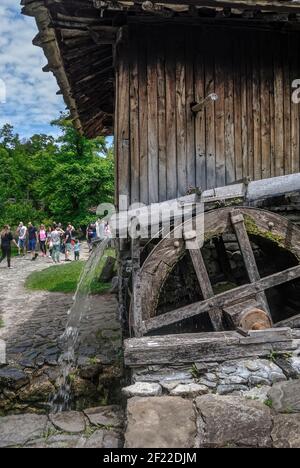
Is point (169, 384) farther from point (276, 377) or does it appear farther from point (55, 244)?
point (55, 244)

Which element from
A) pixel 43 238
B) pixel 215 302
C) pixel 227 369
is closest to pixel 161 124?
pixel 215 302

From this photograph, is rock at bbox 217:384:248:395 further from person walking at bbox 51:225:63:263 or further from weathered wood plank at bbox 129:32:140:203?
person walking at bbox 51:225:63:263

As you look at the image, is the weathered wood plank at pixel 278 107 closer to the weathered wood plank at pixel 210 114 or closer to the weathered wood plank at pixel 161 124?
the weathered wood plank at pixel 210 114

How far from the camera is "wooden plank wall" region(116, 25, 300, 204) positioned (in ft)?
14.1

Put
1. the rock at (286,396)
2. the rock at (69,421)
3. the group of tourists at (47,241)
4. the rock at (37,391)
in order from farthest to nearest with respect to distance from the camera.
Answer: the group of tourists at (47,241)
the rock at (37,391)
the rock at (69,421)
the rock at (286,396)

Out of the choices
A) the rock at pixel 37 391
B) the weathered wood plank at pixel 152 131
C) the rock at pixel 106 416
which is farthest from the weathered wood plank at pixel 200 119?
the rock at pixel 37 391

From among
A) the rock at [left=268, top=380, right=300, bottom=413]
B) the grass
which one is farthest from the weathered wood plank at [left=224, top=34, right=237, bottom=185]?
the grass

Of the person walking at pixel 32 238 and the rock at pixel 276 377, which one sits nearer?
the rock at pixel 276 377

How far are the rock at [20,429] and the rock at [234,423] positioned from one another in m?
1.42

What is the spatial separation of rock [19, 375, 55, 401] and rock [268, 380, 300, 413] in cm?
301

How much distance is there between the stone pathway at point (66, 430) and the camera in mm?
2961

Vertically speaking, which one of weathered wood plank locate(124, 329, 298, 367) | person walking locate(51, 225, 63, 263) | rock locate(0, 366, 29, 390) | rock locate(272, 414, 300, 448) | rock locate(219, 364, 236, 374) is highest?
person walking locate(51, 225, 63, 263)
